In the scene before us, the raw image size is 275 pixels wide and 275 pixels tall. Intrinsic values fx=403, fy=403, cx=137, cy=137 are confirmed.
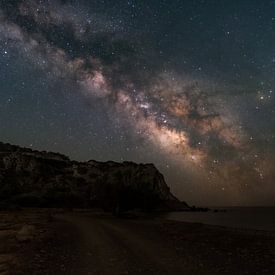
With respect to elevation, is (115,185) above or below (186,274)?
above

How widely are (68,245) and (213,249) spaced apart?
10731mm

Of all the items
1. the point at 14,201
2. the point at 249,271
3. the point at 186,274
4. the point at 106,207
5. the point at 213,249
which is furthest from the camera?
the point at 14,201

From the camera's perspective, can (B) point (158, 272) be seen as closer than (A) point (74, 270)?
Yes

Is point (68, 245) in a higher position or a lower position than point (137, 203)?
lower

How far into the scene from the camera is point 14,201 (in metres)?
184

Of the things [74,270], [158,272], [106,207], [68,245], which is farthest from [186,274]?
[106,207]

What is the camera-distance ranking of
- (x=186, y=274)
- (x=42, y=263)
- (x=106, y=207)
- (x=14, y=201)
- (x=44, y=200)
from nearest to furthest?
(x=186, y=274) < (x=42, y=263) < (x=106, y=207) < (x=14, y=201) < (x=44, y=200)

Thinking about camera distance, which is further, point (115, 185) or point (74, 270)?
point (115, 185)

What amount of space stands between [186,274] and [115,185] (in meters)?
92.5

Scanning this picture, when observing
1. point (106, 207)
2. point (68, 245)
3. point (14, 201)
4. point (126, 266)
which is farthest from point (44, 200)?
point (126, 266)

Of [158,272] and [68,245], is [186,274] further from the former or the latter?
[68,245]

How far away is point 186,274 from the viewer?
1734 centimetres

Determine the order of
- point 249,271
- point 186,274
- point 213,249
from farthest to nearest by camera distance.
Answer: point 213,249
point 249,271
point 186,274

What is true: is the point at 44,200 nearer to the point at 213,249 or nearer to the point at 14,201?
the point at 14,201
